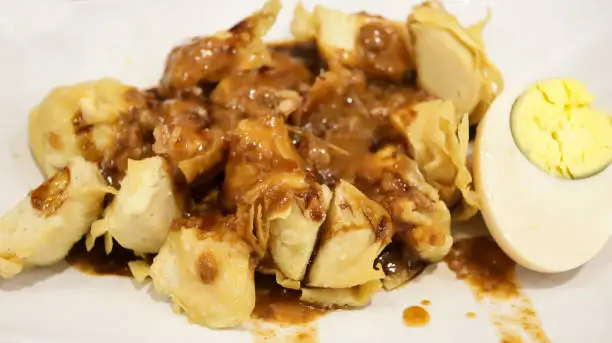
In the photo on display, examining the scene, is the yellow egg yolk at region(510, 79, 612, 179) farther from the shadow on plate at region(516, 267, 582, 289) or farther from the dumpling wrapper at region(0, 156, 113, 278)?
the dumpling wrapper at region(0, 156, 113, 278)

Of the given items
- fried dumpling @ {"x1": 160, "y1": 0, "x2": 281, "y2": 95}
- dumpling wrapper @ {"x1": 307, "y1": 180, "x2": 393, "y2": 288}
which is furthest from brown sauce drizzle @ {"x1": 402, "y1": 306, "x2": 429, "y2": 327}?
fried dumpling @ {"x1": 160, "y1": 0, "x2": 281, "y2": 95}

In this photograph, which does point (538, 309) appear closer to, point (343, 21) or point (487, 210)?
point (487, 210)

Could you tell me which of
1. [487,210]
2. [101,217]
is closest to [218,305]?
[101,217]

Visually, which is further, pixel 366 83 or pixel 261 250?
pixel 366 83

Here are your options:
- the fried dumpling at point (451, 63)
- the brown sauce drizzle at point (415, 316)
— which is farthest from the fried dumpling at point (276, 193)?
the fried dumpling at point (451, 63)

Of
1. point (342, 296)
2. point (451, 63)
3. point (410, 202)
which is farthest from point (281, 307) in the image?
point (451, 63)

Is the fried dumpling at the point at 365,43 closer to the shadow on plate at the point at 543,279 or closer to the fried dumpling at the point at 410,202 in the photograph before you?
the fried dumpling at the point at 410,202
